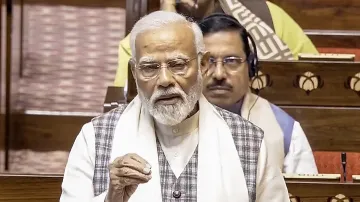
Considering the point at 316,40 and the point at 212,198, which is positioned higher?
the point at 316,40

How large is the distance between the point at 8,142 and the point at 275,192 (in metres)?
1.53

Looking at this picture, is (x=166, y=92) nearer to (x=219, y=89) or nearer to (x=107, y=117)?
(x=107, y=117)

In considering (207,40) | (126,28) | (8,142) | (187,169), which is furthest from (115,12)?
(187,169)

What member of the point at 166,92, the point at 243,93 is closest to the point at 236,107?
the point at 243,93

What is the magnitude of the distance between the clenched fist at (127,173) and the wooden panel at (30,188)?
0.53 m

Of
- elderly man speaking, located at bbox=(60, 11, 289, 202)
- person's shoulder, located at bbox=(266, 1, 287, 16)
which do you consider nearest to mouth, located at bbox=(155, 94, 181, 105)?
elderly man speaking, located at bbox=(60, 11, 289, 202)

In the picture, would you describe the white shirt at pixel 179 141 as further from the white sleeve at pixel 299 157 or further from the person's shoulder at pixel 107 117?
the white sleeve at pixel 299 157

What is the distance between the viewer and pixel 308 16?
10.1 ft

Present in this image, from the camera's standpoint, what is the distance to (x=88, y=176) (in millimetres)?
1668

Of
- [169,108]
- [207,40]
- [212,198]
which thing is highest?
[207,40]

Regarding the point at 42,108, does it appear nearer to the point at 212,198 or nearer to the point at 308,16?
the point at 308,16

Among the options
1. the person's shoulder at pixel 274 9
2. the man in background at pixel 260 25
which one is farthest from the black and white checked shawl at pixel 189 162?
the person's shoulder at pixel 274 9

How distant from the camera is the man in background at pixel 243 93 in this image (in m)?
2.19

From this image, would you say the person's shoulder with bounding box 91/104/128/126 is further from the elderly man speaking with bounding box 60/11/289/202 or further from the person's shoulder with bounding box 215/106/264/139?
the person's shoulder with bounding box 215/106/264/139
